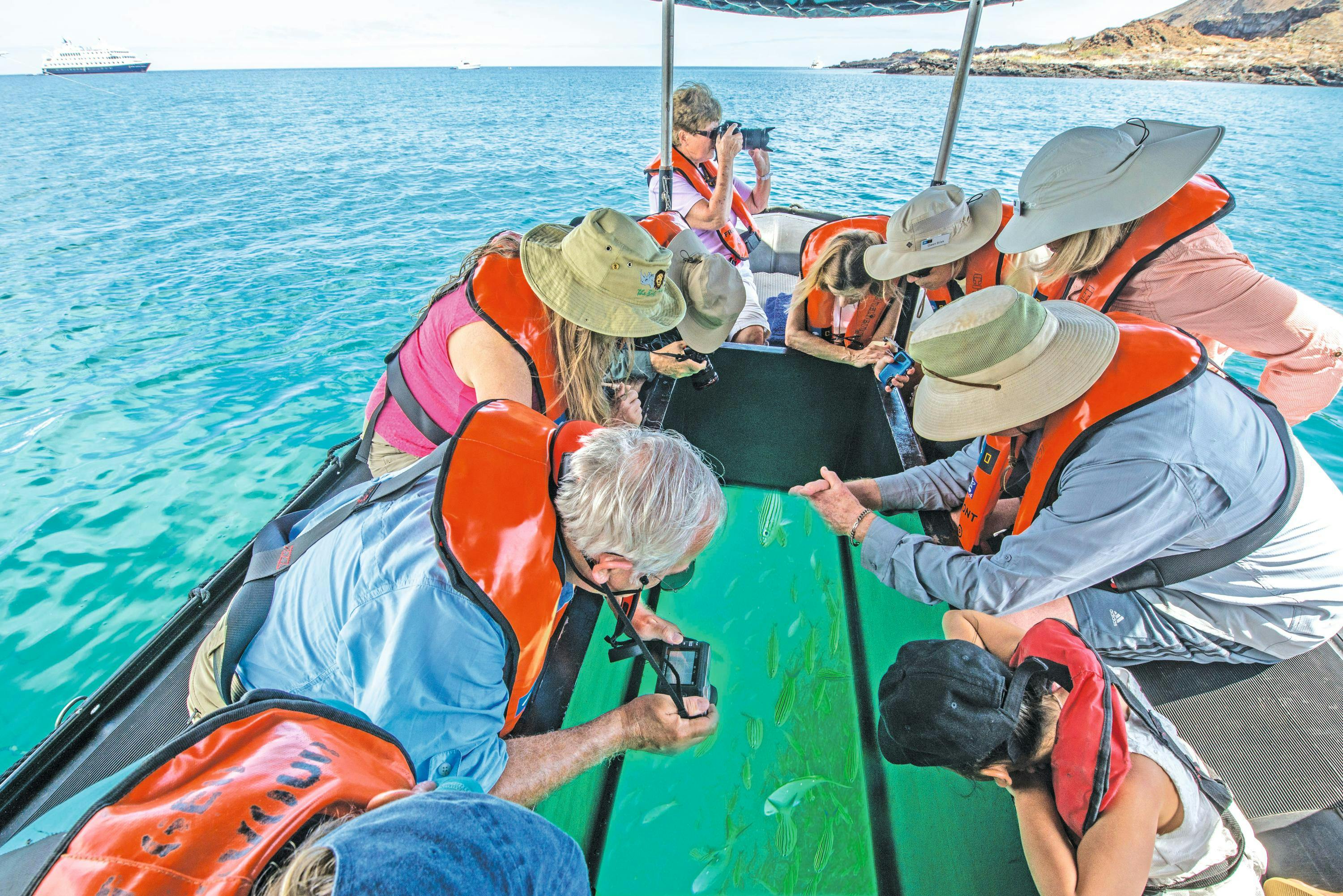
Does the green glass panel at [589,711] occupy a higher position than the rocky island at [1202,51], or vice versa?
the rocky island at [1202,51]

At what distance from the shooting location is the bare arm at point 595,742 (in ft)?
4.34

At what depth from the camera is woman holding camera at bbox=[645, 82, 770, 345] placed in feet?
11.6

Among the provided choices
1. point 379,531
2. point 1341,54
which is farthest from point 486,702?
point 1341,54

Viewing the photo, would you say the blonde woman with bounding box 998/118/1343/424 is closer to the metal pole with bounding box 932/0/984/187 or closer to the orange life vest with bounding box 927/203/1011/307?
the orange life vest with bounding box 927/203/1011/307

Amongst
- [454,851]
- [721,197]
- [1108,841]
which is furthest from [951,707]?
[721,197]

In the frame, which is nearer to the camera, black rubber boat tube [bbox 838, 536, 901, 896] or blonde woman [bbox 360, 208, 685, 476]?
black rubber boat tube [bbox 838, 536, 901, 896]

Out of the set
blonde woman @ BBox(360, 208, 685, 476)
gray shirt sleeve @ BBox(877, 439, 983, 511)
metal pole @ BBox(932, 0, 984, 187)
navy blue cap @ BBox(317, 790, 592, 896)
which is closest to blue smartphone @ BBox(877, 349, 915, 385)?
Answer: gray shirt sleeve @ BBox(877, 439, 983, 511)

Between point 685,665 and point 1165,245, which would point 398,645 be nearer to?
point 685,665

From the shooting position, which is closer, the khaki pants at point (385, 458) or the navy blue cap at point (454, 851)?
the navy blue cap at point (454, 851)

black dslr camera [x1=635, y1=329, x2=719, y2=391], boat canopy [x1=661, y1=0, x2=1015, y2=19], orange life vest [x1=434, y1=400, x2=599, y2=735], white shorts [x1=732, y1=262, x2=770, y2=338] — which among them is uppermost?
boat canopy [x1=661, y1=0, x2=1015, y2=19]

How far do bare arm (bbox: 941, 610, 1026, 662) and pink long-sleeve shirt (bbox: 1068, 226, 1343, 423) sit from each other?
1.23m

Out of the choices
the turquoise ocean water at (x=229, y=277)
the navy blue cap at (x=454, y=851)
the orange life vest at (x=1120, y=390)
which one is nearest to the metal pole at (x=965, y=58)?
the orange life vest at (x=1120, y=390)

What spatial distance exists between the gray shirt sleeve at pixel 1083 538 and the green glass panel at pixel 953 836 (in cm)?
47

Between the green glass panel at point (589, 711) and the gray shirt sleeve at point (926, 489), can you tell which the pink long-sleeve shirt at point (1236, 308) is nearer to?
the gray shirt sleeve at point (926, 489)
